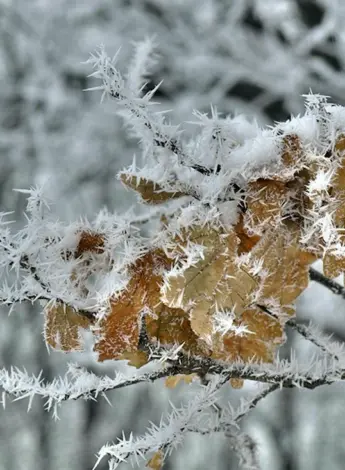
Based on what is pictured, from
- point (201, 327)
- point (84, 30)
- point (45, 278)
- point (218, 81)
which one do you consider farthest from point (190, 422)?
point (84, 30)

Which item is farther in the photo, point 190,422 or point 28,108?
point 28,108

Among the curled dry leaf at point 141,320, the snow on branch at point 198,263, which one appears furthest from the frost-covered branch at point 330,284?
the curled dry leaf at point 141,320

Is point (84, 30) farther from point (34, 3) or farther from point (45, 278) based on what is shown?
point (45, 278)

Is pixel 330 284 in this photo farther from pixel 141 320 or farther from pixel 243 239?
pixel 141 320

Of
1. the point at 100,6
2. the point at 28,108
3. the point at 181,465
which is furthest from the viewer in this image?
the point at 181,465

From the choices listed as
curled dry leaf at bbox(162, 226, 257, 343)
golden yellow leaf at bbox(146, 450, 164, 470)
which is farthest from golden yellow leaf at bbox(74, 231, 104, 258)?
golden yellow leaf at bbox(146, 450, 164, 470)

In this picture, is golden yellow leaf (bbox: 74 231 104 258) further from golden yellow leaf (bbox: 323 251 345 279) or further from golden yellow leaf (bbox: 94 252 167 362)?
golden yellow leaf (bbox: 323 251 345 279)

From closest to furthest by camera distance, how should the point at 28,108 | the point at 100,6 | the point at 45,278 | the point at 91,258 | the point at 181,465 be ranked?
1. the point at 45,278
2. the point at 91,258
3. the point at 100,6
4. the point at 28,108
5. the point at 181,465
